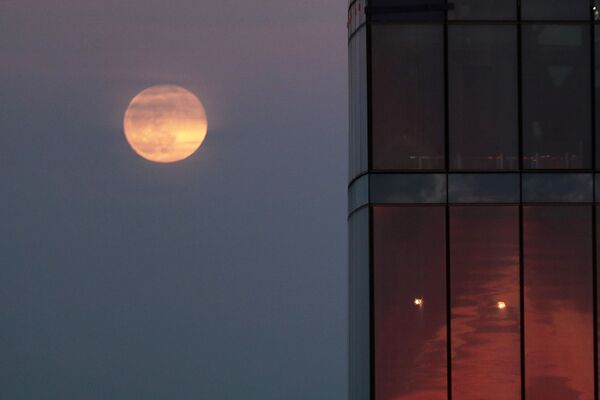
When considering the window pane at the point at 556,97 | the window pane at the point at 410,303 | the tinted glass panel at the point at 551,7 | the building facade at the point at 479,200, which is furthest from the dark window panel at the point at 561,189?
Result: the tinted glass panel at the point at 551,7

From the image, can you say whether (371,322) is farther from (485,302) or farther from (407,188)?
(407,188)

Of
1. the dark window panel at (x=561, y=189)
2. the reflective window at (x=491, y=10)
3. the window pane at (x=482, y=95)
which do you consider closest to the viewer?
the dark window panel at (x=561, y=189)

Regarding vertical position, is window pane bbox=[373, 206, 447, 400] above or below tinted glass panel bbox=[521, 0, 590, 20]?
below

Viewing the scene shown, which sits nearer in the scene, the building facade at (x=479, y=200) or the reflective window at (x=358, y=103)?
the building facade at (x=479, y=200)

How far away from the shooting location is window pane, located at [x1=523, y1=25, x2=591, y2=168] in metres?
31.9

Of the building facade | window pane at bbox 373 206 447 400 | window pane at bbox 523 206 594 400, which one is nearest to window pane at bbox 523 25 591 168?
the building facade

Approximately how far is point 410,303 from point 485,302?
184 cm

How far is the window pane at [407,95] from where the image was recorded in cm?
3212

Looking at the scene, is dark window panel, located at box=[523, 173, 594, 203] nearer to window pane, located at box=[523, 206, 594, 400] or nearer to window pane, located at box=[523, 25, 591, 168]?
window pane, located at box=[523, 206, 594, 400]

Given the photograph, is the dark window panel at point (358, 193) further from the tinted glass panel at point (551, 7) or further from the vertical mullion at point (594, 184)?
the tinted glass panel at point (551, 7)

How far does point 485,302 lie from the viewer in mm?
31406

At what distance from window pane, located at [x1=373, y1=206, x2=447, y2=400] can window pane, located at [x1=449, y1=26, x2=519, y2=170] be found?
72.2 inches

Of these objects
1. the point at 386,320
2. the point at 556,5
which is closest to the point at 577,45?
the point at 556,5

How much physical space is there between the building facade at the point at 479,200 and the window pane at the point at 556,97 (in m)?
0.04
